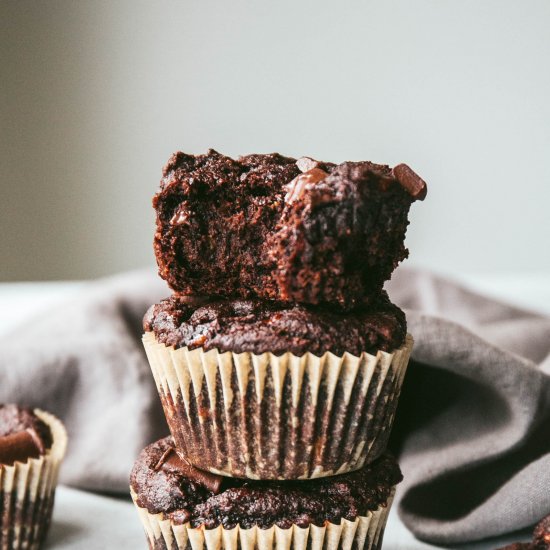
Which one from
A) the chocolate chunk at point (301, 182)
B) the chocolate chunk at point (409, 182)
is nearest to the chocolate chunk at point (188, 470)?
the chocolate chunk at point (301, 182)

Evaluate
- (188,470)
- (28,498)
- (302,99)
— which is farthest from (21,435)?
(302,99)

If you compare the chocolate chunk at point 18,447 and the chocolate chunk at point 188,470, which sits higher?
the chocolate chunk at point 188,470

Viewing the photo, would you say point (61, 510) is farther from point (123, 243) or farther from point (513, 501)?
point (123, 243)

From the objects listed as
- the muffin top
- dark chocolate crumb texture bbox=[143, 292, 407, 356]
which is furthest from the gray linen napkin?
dark chocolate crumb texture bbox=[143, 292, 407, 356]

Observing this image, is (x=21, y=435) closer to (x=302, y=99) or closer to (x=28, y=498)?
(x=28, y=498)

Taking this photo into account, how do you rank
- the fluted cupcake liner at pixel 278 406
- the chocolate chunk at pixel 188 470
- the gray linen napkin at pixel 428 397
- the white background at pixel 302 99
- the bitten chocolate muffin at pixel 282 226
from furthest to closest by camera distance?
the white background at pixel 302 99
the gray linen napkin at pixel 428 397
the chocolate chunk at pixel 188 470
the fluted cupcake liner at pixel 278 406
the bitten chocolate muffin at pixel 282 226

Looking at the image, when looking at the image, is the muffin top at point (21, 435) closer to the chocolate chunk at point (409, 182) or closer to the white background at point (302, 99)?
the chocolate chunk at point (409, 182)

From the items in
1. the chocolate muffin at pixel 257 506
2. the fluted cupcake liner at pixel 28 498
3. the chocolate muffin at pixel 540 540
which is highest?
the chocolate muffin at pixel 257 506
